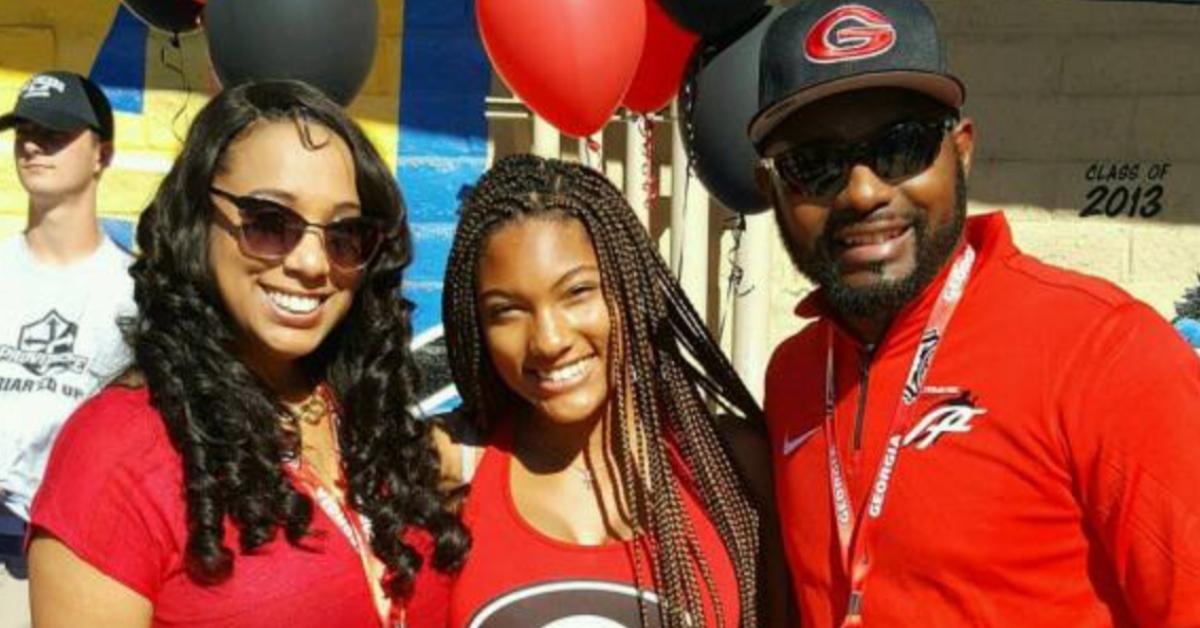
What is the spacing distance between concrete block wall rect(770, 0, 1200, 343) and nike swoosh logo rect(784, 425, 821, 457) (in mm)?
3455

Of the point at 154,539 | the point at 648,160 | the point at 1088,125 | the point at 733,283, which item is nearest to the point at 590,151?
the point at 648,160

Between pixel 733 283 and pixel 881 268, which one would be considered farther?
pixel 733 283

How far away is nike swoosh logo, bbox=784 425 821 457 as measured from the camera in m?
2.28

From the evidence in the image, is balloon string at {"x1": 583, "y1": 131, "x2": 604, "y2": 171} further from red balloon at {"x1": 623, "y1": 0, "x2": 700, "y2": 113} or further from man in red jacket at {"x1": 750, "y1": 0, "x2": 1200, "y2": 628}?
man in red jacket at {"x1": 750, "y1": 0, "x2": 1200, "y2": 628}

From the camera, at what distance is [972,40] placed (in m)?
5.59

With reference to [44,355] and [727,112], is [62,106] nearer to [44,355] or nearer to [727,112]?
[44,355]

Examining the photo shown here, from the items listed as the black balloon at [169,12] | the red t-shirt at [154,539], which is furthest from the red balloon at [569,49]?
the red t-shirt at [154,539]

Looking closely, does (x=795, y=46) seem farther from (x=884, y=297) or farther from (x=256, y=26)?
(x=256, y=26)

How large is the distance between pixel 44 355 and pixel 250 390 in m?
2.17

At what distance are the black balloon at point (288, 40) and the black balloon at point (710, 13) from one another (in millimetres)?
788

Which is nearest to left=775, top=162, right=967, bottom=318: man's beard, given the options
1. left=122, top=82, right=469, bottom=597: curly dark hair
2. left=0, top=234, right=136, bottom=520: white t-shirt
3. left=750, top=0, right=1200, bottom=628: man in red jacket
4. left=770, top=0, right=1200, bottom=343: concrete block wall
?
left=750, top=0, right=1200, bottom=628: man in red jacket

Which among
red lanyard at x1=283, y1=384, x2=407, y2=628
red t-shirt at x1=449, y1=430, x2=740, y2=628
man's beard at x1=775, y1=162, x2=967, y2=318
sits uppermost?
man's beard at x1=775, y1=162, x2=967, y2=318

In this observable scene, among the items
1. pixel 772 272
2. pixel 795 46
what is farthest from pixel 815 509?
pixel 772 272

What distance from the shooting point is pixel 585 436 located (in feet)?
8.41
